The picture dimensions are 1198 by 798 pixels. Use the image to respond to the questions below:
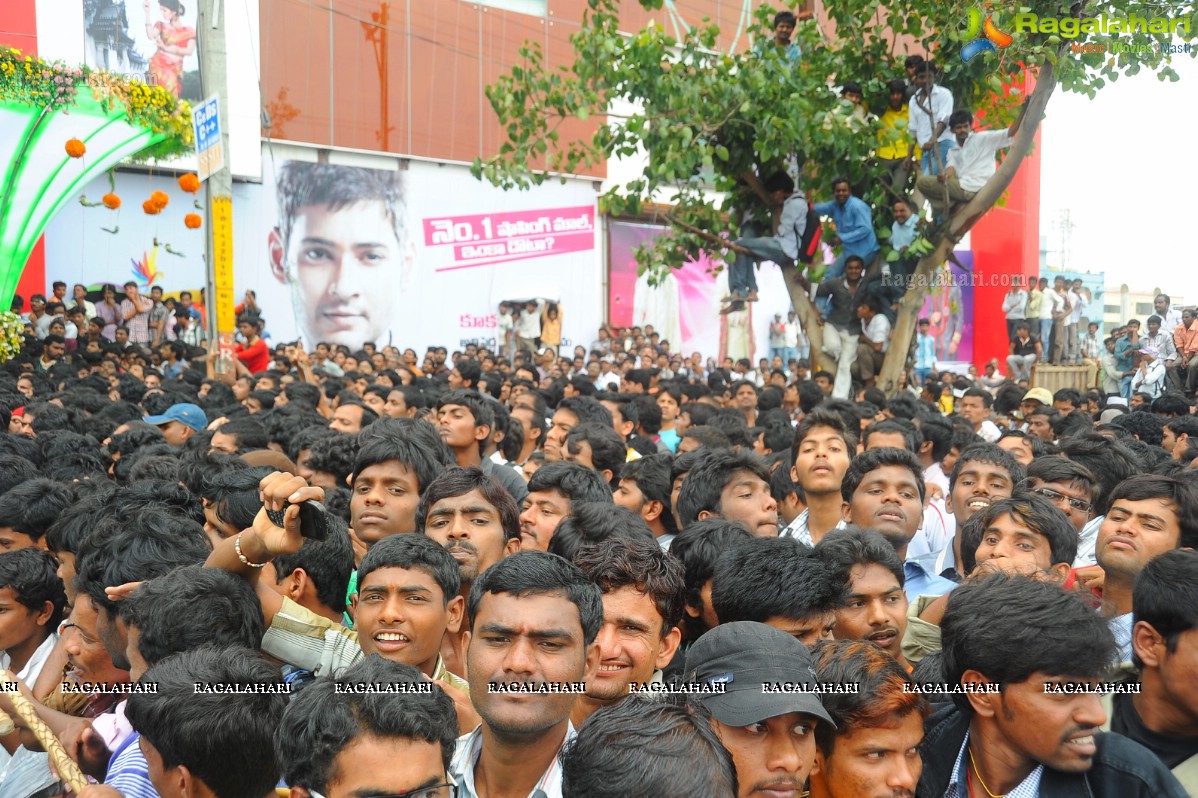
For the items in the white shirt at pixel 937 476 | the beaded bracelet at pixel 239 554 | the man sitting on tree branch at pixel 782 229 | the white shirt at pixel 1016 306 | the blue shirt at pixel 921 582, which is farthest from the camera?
the white shirt at pixel 1016 306

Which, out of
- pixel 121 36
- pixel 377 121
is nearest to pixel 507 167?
pixel 121 36

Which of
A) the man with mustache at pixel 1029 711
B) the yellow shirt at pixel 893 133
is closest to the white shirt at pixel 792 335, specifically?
the yellow shirt at pixel 893 133

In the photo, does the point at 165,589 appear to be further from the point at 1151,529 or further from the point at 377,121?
the point at 377,121

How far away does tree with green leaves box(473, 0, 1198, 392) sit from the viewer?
28.2ft

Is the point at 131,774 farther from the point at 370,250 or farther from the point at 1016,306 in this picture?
the point at 370,250

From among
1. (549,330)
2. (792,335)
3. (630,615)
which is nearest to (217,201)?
(630,615)

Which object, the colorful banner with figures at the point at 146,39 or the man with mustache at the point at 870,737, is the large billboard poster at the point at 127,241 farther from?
the man with mustache at the point at 870,737

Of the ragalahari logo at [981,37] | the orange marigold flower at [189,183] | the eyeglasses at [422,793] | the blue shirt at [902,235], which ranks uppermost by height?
the ragalahari logo at [981,37]

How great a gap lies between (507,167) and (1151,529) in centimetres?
743

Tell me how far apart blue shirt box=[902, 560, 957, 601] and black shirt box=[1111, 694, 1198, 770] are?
144 centimetres

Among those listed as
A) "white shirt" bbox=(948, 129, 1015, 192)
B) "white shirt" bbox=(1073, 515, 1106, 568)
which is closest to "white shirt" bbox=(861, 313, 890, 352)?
"white shirt" bbox=(948, 129, 1015, 192)

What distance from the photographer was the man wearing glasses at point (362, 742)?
226 centimetres

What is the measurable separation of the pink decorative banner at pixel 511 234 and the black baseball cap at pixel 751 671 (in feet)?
70.9

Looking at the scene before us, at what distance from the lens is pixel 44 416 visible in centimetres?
737
